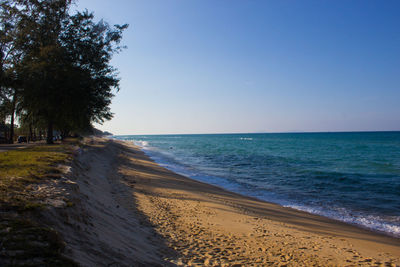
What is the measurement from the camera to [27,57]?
70.1ft

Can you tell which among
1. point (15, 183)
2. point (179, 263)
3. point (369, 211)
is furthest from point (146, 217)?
point (369, 211)

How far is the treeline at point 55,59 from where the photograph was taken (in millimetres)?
20266

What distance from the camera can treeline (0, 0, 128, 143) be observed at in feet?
66.5

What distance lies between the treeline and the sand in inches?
542

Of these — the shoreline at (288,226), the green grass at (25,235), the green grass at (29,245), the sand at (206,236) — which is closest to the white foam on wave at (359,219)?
the shoreline at (288,226)

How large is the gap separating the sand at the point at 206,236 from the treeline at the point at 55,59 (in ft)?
45.2

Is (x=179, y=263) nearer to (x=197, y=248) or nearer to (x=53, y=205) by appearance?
(x=197, y=248)

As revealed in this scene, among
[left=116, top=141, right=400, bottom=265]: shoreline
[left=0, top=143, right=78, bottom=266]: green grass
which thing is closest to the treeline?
[left=116, top=141, right=400, bottom=265]: shoreline

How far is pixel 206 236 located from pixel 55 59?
Result: 66.5ft

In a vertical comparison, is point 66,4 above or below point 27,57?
above

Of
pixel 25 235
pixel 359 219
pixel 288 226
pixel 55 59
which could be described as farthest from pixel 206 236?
pixel 55 59

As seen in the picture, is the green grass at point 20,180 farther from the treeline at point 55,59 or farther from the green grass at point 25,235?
the treeline at point 55,59

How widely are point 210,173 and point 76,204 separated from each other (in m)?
18.9

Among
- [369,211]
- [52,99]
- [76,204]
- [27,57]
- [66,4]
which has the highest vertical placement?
[66,4]
